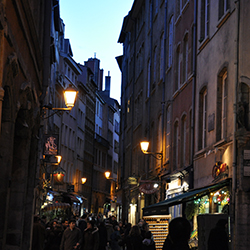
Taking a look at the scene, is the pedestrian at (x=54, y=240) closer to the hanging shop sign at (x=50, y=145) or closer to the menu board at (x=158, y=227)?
the menu board at (x=158, y=227)

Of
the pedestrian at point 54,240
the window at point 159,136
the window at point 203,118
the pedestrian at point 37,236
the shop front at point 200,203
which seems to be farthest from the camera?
the window at point 159,136

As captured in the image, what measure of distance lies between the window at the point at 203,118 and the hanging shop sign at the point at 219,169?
2476 mm

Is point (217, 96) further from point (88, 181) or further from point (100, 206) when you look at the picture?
point (100, 206)

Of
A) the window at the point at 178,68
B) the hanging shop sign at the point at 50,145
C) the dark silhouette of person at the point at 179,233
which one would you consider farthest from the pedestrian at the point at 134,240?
the hanging shop sign at the point at 50,145

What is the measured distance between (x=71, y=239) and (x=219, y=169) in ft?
15.1

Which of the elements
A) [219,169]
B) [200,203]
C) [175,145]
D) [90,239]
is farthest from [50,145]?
[219,169]

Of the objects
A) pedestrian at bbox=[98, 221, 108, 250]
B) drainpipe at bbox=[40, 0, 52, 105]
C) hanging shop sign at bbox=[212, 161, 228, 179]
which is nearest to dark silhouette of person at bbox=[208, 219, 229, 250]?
hanging shop sign at bbox=[212, 161, 228, 179]

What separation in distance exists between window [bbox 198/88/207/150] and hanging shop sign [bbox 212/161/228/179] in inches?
97.5

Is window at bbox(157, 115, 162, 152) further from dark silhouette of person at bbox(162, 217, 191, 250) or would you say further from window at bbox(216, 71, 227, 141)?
dark silhouette of person at bbox(162, 217, 191, 250)

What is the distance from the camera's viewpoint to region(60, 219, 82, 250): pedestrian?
650 inches

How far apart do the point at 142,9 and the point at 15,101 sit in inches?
1171

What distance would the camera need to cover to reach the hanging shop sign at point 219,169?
54.4 ft

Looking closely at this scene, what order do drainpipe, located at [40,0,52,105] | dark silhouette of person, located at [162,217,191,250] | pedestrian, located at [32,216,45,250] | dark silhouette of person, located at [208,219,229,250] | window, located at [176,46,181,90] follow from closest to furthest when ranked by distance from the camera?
dark silhouette of person, located at [162,217,191,250], dark silhouette of person, located at [208,219,229,250], pedestrian, located at [32,216,45,250], drainpipe, located at [40,0,52,105], window, located at [176,46,181,90]

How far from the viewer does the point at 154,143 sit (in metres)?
31.7
